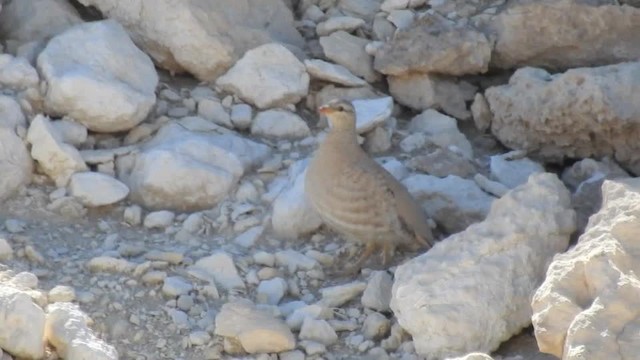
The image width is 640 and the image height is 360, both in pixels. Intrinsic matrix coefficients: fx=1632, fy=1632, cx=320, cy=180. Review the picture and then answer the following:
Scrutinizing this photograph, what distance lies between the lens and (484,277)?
6.65 metres

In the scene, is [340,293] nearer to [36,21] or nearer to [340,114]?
[340,114]

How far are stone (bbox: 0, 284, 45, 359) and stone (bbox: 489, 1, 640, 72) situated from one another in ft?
11.1

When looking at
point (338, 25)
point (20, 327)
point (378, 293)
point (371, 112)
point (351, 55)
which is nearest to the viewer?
point (20, 327)

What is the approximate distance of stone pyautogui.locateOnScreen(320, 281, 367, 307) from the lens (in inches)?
280

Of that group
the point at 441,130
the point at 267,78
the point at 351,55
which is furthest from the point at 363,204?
the point at 351,55

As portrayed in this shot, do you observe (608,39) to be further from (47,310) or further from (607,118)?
(47,310)

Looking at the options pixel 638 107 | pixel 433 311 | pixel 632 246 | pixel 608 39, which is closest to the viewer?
pixel 632 246

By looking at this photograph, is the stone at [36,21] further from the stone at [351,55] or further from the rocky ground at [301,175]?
the stone at [351,55]

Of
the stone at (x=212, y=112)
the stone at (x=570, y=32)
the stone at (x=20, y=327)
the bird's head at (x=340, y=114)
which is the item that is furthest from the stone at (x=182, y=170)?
the stone at (x=570, y=32)

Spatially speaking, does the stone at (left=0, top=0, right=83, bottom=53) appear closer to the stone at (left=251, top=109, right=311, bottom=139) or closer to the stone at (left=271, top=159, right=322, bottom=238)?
the stone at (left=251, top=109, right=311, bottom=139)

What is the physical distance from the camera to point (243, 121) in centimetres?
837

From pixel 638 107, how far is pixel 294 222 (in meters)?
1.84

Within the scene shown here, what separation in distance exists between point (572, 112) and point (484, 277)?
1790 millimetres

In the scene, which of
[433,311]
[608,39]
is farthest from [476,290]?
[608,39]
